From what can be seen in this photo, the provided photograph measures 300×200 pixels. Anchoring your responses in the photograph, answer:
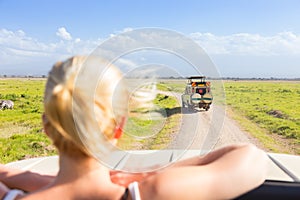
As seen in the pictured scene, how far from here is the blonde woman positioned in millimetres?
606

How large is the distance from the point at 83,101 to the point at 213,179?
0.26 m

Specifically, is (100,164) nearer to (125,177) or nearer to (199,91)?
(125,177)

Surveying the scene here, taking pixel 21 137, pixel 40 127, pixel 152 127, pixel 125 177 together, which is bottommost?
pixel 21 137

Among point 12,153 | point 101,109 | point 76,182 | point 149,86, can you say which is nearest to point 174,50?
point 149,86

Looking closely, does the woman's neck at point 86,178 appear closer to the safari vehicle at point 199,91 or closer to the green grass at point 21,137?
the safari vehicle at point 199,91

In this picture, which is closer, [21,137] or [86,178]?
[86,178]

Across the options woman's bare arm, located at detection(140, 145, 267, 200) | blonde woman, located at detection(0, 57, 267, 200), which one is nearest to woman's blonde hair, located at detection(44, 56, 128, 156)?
blonde woman, located at detection(0, 57, 267, 200)

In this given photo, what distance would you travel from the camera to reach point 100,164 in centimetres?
67

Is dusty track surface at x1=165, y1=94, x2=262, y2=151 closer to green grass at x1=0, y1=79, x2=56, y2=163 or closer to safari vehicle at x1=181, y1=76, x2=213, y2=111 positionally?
safari vehicle at x1=181, y1=76, x2=213, y2=111

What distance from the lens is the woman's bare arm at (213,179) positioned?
0.64 metres

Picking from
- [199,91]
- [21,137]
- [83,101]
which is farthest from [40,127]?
[21,137]

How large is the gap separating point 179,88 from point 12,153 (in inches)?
224

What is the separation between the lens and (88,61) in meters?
0.63

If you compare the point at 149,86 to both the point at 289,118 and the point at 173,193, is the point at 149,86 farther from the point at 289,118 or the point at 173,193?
the point at 289,118
